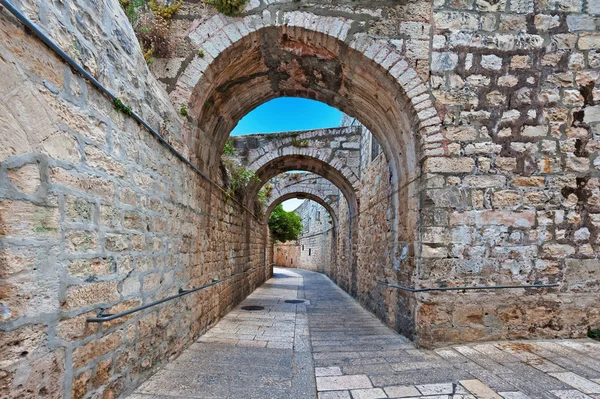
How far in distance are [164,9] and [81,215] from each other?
2837mm

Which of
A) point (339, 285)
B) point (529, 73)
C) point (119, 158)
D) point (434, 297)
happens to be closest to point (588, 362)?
point (434, 297)

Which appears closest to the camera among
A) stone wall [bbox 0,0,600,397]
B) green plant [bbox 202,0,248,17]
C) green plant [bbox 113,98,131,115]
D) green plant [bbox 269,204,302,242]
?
green plant [bbox 113,98,131,115]

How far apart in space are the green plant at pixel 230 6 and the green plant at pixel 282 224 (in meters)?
13.6

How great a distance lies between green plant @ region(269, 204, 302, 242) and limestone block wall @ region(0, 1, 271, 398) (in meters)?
13.6

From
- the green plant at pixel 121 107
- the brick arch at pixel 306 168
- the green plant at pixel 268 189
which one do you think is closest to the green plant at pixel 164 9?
the green plant at pixel 121 107

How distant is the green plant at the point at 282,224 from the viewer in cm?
1675

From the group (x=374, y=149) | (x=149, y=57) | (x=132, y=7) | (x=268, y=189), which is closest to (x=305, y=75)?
(x=149, y=57)

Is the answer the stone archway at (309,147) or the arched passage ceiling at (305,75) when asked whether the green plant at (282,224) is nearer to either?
the stone archway at (309,147)

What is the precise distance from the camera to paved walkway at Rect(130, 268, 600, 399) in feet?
7.79

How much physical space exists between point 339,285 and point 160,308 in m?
8.78

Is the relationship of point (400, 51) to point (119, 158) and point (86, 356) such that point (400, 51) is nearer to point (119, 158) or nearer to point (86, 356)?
point (119, 158)

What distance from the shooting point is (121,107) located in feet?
7.12

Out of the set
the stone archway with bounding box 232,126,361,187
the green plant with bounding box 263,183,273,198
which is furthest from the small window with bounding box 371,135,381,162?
the green plant with bounding box 263,183,273,198

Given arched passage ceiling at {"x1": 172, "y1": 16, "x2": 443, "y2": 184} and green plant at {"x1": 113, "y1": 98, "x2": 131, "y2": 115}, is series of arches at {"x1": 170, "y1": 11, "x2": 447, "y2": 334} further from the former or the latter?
green plant at {"x1": 113, "y1": 98, "x2": 131, "y2": 115}
